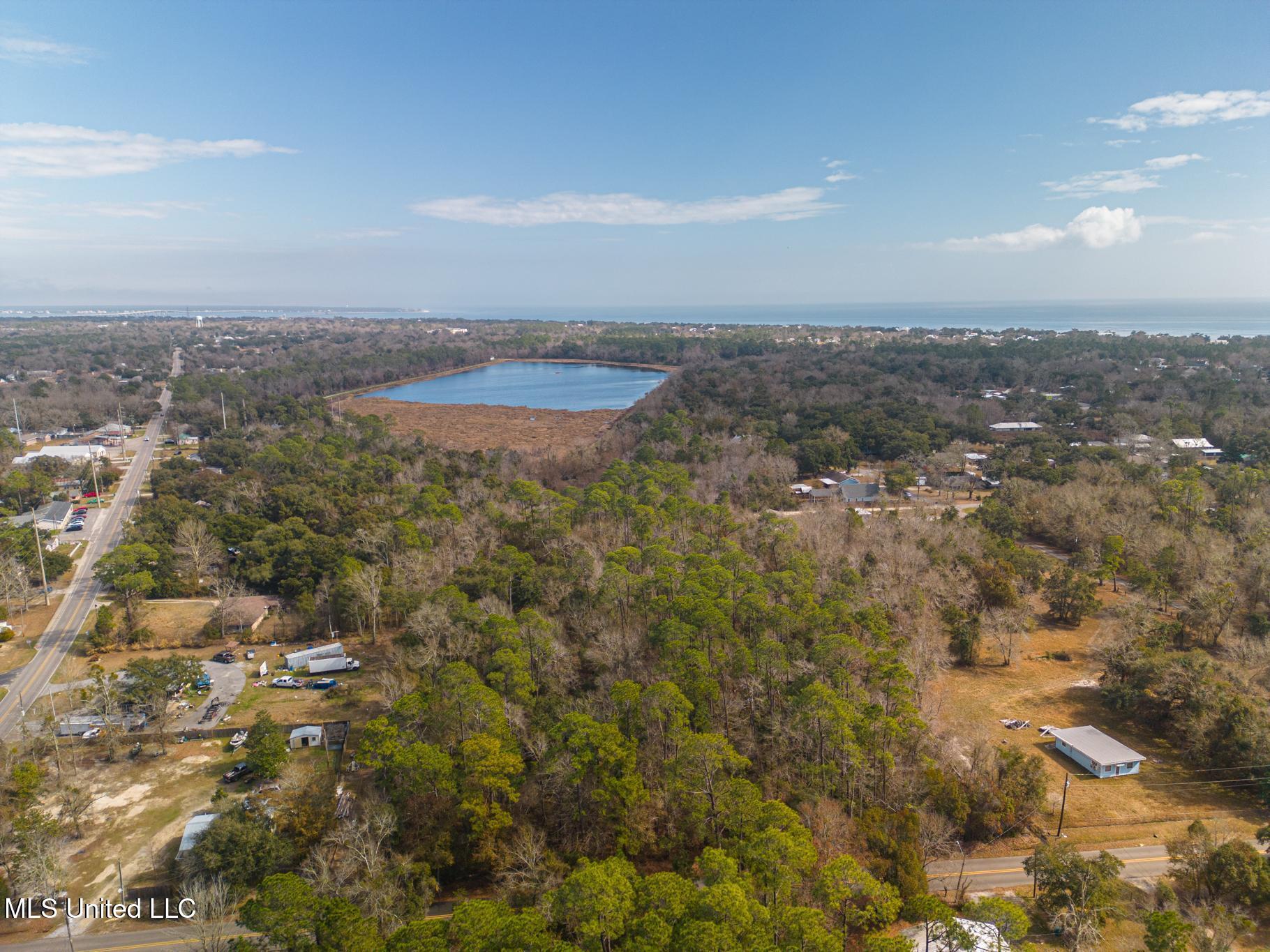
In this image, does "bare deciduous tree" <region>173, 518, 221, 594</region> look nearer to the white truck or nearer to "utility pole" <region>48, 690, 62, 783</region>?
"utility pole" <region>48, 690, 62, 783</region>

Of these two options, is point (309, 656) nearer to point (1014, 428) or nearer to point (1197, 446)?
point (1014, 428)

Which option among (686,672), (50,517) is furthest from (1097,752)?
(50,517)

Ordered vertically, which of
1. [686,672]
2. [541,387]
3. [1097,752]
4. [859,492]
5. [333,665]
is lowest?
[333,665]

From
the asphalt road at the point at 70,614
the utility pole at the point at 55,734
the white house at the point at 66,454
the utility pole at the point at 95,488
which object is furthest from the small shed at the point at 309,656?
the white house at the point at 66,454

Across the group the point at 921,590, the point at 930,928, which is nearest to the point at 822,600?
the point at 921,590

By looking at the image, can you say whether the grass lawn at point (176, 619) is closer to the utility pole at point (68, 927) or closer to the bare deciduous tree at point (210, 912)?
the utility pole at point (68, 927)

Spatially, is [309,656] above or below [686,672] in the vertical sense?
below
